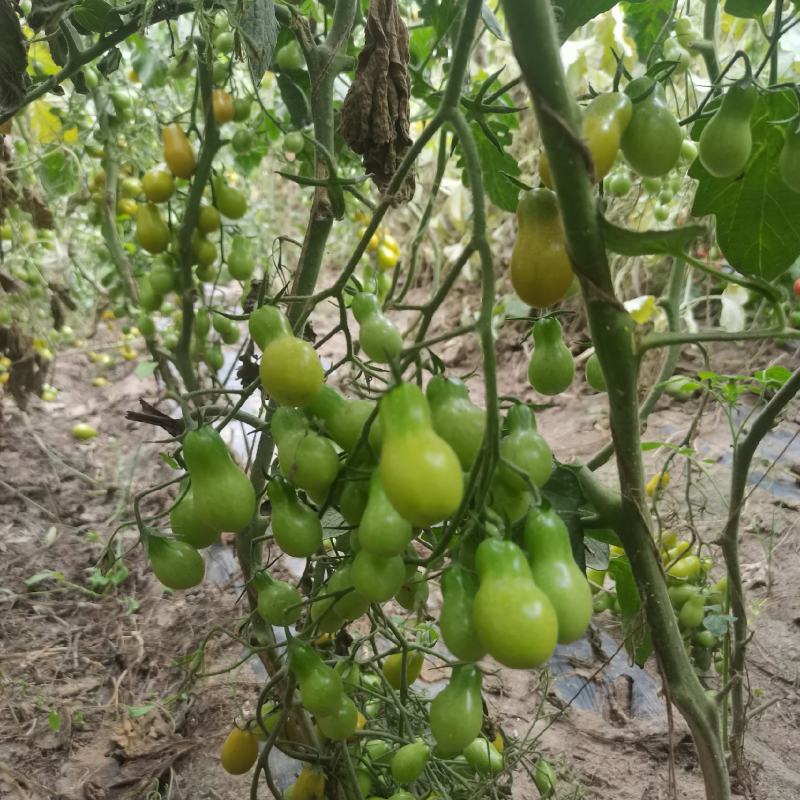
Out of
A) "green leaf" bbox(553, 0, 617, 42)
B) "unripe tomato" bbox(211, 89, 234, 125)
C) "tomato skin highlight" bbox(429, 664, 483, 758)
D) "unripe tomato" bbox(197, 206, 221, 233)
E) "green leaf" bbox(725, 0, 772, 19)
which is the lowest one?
"tomato skin highlight" bbox(429, 664, 483, 758)

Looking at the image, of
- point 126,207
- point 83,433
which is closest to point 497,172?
point 126,207

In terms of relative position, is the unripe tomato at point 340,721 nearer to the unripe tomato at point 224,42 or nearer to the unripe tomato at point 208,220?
the unripe tomato at point 208,220

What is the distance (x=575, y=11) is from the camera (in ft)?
2.43

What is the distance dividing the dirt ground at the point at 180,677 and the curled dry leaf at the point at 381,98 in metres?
0.43

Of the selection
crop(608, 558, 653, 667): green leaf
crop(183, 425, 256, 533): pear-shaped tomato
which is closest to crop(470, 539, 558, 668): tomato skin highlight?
crop(183, 425, 256, 533): pear-shaped tomato

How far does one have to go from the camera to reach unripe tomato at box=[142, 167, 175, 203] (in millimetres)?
1148

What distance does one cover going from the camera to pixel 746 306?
2.71 m

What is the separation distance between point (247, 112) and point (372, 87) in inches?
28.1

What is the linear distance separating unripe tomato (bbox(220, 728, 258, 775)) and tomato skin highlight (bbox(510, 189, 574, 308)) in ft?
2.29

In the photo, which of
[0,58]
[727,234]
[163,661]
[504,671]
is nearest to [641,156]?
[727,234]

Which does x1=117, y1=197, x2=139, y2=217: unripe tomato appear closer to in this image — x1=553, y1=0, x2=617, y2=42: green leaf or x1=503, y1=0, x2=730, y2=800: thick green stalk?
x1=553, y1=0, x2=617, y2=42: green leaf

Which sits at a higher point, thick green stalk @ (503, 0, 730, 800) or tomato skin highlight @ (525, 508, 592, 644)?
thick green stalk @ (503, 0, 730, 800)

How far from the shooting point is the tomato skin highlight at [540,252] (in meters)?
0.48

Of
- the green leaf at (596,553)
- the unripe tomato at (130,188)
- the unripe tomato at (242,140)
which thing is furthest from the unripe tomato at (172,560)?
the unripe tomato at (130,188)
